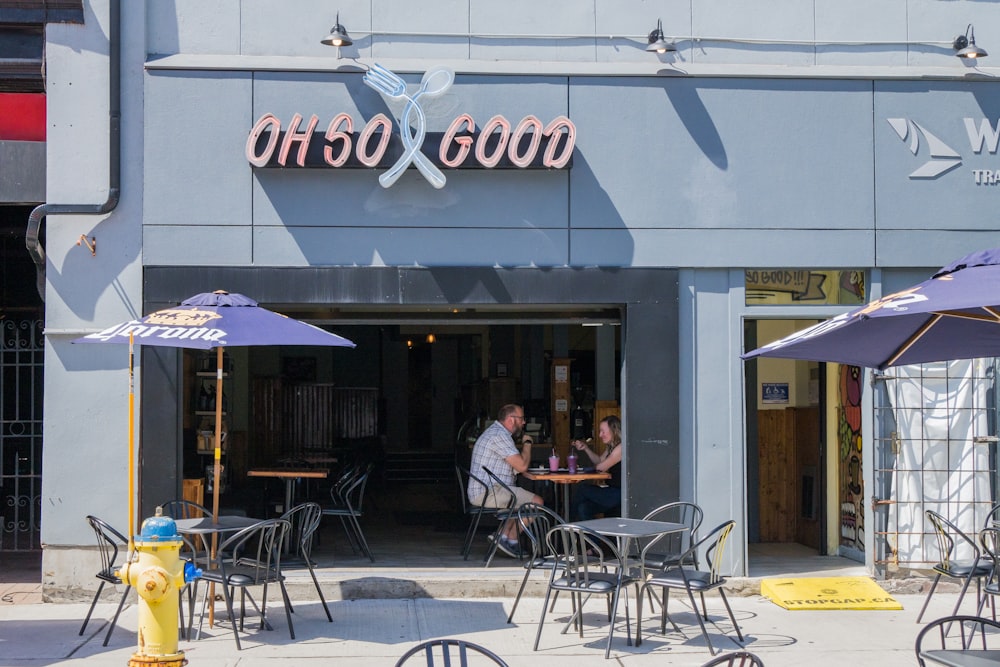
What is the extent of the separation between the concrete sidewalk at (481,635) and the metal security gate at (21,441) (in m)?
2.67

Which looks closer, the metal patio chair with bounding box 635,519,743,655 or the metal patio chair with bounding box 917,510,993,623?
the metal patio chair with bounding box 635,519,743,655

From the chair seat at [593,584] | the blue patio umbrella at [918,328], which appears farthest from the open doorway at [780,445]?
the blue patio umbrella at [918,328]

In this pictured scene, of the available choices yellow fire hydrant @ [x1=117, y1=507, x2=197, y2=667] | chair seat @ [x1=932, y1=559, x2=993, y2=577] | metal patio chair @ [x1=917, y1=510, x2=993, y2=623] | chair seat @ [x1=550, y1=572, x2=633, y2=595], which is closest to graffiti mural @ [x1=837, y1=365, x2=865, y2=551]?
metal patio chair @ [x1=917, y1=510, x2=993, y2=623]

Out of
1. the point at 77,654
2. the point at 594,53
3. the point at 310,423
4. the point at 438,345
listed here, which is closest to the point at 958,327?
the point at 594,53

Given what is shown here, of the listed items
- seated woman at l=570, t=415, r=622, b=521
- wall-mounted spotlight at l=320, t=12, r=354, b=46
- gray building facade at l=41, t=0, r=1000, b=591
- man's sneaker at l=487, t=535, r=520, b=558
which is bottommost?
man's sneaker at l=487, t=535, r=520, b=558

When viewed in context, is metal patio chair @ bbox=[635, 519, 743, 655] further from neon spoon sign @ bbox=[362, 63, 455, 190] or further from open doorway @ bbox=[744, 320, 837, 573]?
open doorway @ bbox=[744, 320, 837, 573]

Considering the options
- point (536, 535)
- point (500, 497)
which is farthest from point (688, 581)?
point (500, 497)

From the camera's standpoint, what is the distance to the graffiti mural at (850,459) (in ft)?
34.6

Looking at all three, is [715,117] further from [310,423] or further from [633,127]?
[310,423]

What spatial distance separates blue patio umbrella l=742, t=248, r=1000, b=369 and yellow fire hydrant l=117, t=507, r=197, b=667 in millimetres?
3412

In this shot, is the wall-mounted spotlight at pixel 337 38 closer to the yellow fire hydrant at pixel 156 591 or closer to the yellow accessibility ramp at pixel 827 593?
the yellow fire hydrant at pixel 156 591

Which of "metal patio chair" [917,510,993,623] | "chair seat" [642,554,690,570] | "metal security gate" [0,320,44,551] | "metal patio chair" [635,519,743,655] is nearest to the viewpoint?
"metal patio chair" [635,519,743,655]

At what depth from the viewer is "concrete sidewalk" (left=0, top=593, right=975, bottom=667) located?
7.47 metres

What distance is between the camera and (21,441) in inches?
498
